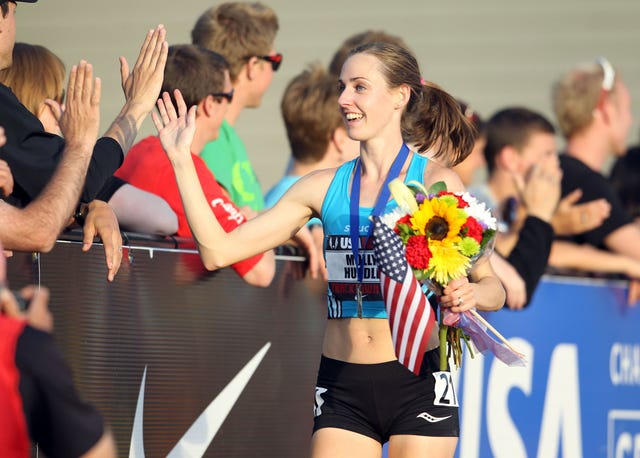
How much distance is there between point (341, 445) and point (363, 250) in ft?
2.45

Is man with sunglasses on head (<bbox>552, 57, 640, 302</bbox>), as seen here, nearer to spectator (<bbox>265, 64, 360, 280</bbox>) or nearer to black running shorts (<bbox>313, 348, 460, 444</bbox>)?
spectator (<bbox>265, 64, 360, 280</bbox>)

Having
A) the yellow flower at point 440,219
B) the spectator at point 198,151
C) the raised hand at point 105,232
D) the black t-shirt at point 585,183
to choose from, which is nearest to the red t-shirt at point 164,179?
the spectator at point 198,151

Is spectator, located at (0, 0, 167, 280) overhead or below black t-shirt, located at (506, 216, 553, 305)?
overhead

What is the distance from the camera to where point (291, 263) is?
6.14 m

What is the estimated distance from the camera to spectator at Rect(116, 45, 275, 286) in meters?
5.57

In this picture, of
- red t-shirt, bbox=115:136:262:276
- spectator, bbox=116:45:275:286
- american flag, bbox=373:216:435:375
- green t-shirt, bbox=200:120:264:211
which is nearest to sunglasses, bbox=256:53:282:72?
green t-shirt, bbox=200:120:264:211

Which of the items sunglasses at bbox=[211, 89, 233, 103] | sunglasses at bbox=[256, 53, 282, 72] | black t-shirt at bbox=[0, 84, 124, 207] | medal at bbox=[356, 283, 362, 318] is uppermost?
sunglasses at bbox=[256, 53, 282, 72]

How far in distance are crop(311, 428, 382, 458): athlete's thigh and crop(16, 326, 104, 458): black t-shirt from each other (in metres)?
1.97

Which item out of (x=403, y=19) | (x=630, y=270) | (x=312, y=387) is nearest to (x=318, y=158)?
(x=312, y=387)

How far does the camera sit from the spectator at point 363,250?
183 inches

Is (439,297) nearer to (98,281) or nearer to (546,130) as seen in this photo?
(98,281)

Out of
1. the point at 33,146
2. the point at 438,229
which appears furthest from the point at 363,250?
the point at 33,146

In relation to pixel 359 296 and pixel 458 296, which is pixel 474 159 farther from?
pixel 458 296

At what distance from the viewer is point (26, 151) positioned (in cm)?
430
